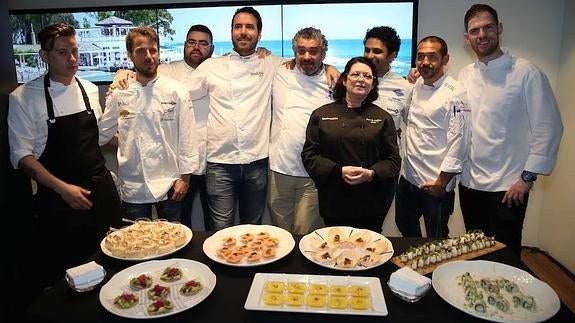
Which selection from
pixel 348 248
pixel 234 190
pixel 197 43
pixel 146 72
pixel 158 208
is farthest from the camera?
pixel 197 43

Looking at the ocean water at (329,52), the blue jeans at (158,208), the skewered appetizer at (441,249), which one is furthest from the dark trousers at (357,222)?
the ocean water at (329,52)

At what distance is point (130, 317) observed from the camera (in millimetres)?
1301

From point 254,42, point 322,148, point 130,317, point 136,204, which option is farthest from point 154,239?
point 254,42

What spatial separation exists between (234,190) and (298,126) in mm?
615

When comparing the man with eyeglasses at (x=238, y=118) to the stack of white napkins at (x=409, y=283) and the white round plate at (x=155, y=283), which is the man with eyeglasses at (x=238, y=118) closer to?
the white round plate at (x=155, y=283)

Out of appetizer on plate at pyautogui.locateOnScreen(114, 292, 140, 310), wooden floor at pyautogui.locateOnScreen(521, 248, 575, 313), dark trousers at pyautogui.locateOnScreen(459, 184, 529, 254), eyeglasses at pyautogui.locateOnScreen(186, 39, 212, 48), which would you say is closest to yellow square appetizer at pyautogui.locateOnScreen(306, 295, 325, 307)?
appetizer on plate at pyautogui.locateOnScreen(114, 292, 140, 310)

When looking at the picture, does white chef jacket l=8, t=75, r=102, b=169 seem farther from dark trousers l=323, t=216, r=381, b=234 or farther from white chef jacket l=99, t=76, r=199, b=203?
dark trousers l=323, t=216, r=381, b=234

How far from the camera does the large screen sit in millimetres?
3260

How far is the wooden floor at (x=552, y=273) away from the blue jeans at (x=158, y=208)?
2.61 meters

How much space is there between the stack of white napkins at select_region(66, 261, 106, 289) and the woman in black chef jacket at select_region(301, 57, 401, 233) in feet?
3.60

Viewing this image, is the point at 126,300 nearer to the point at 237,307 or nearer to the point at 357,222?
the point at 237,307

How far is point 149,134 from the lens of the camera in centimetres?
237

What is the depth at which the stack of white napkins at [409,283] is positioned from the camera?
1358 millimetres

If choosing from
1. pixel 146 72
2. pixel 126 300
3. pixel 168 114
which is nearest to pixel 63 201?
pixel 168 114
